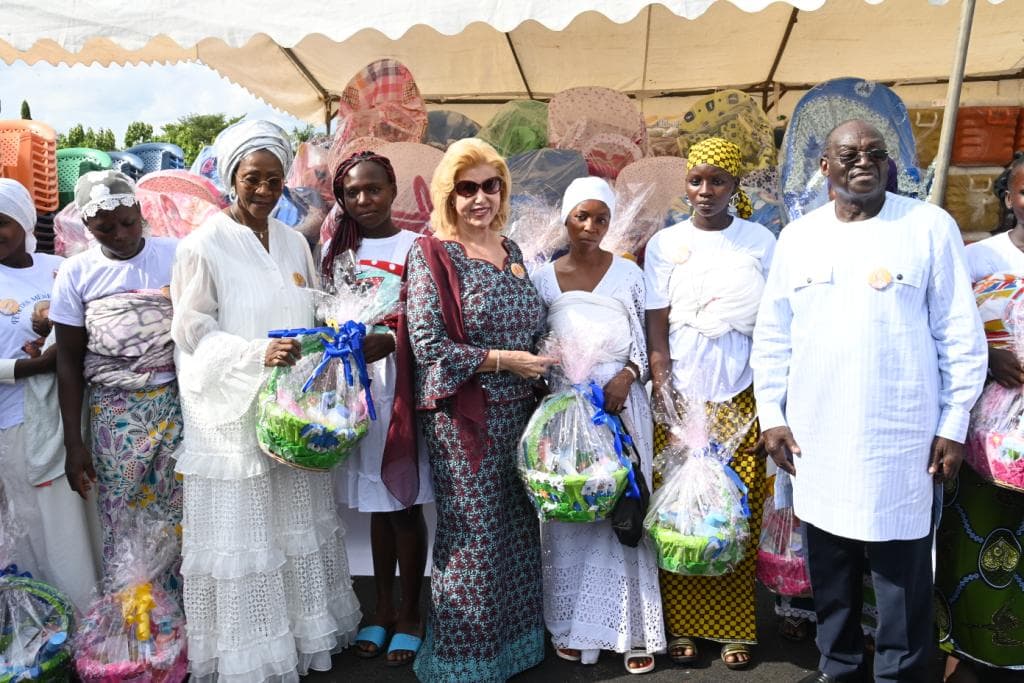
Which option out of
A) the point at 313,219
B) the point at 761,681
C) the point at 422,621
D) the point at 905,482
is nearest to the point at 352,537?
the point at 422,621

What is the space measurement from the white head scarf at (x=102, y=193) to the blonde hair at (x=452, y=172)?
4.16ft

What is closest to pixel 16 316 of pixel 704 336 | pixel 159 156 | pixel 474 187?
pixel 474 187

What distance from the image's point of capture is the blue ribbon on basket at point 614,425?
3.02 meters

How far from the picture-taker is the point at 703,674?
3.17m

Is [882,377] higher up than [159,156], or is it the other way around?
[159,156]

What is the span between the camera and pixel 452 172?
9.96ft

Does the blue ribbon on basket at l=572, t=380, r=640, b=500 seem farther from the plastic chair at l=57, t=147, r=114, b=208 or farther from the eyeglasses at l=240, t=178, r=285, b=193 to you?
the plastic chair at l=57, t=147, r=114, b=208

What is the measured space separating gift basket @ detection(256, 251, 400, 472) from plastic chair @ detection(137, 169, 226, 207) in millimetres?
2057

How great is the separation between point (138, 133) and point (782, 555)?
25.2 meters

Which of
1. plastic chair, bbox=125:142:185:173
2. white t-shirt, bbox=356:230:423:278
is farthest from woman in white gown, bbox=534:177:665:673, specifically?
plastic chair, bbox=125:142:185:173

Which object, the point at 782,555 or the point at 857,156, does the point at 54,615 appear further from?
the point at 857,156

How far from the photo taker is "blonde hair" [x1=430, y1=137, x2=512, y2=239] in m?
3.04

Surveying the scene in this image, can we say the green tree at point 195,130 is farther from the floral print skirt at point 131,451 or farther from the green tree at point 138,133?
the floral print skirt at point 131,451

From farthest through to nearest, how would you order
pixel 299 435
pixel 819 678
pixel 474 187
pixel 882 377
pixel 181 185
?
1. pixel 181 185
2. pixel 474 187
3. pixel 819 678
4. pixel 299 435
5. pixel 882 377
